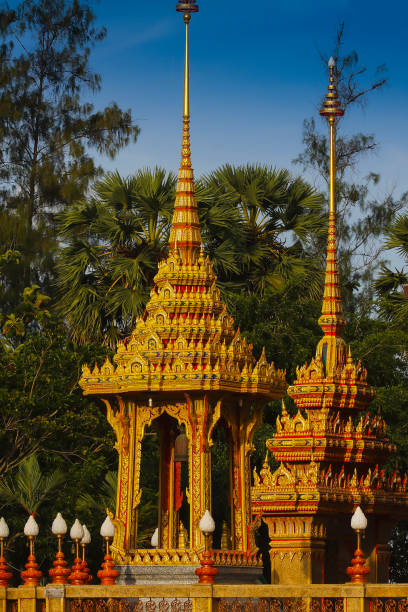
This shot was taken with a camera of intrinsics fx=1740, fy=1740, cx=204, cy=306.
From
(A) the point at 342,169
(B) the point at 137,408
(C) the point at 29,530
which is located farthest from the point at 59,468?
(A) the point at 342,169

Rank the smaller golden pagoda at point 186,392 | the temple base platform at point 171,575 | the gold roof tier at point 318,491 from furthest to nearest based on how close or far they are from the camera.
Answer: the gold roof tier at point 318,491 → the smaller golden pagoda at point 186,392 → the temple base platform at point 171,575

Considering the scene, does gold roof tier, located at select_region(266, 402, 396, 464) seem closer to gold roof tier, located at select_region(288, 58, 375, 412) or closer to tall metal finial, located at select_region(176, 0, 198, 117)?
gold roof tier, located at select_region(288, 58, 375, 412)

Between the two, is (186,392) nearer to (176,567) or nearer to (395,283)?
(176,567)

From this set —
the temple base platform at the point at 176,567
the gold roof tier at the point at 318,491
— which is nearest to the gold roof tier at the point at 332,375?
the gold roof tier at the point at 318,491

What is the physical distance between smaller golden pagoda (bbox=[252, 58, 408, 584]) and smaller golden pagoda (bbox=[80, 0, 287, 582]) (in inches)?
19.7

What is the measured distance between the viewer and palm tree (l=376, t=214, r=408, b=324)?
43.2m

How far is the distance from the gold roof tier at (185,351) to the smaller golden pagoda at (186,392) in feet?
0.05

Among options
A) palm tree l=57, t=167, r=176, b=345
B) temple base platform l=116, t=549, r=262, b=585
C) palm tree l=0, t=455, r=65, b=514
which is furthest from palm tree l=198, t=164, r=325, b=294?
temple base platform l=116, t=549, r=262, b=585

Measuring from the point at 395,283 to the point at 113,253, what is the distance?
24.0 feet

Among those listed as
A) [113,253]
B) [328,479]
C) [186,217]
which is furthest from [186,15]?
[113,253]

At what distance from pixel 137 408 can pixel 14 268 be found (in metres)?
22.9

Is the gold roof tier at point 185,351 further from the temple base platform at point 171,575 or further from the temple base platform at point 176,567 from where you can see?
the temple base platform at point 171,575

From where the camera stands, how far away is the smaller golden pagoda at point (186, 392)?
26.3 meters

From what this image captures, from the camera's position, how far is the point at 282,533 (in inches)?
1065
